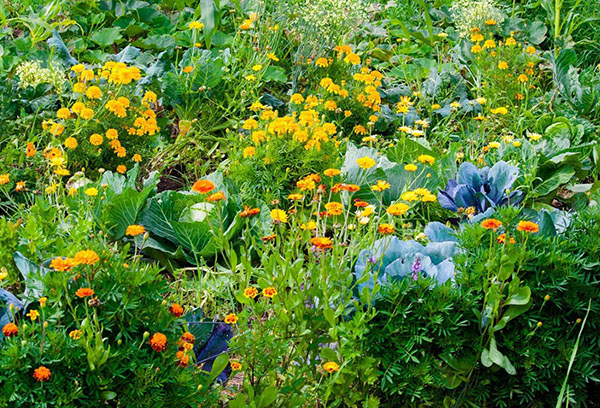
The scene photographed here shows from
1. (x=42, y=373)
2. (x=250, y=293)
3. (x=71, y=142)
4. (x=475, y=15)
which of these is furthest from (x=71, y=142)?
(x=475, y=15)

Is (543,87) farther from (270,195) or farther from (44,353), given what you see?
(44,353)

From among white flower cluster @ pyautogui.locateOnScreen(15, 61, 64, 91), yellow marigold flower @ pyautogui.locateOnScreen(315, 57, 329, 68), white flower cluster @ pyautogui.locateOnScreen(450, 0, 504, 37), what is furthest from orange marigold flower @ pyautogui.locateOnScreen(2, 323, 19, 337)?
white flower cluster @ pyautogui.locateOnScreen(450, 0, 504, 37)

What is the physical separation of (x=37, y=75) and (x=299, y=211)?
156 centimetres

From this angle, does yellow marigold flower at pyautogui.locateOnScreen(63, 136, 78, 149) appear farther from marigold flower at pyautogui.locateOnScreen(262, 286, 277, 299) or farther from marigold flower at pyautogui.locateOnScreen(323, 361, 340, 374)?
marigold flower at pyautogui.locateOnScreen(323, 361, 340, 374)

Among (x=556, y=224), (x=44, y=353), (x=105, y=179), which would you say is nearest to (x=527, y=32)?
(x=556, y=224)

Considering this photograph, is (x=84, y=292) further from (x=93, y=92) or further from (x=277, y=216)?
(x=93, y=92)

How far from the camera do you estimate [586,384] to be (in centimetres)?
231

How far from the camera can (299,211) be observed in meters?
3.17

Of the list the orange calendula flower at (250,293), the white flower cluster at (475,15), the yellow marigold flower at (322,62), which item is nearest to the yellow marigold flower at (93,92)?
the yellow marigold flower at (322,62)

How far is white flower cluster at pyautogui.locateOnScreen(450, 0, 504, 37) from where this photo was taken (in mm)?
4641

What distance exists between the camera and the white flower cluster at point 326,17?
4195mm

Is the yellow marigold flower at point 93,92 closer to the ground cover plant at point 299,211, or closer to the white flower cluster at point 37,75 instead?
the ground cover plant at point 299,211

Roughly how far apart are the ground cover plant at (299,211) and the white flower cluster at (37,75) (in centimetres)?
1

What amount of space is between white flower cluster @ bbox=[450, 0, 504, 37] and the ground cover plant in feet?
0.06
